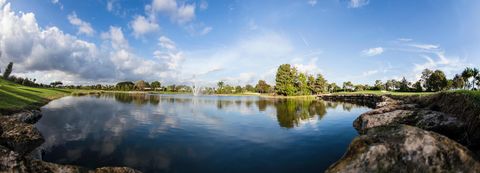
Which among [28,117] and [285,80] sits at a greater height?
[285,80]

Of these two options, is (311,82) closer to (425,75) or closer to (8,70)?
(425,75)

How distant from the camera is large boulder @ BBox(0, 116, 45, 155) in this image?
51.3 feet

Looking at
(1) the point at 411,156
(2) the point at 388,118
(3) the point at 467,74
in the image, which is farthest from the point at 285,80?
(1) the point at 411,156

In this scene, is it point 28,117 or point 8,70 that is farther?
point 8,70

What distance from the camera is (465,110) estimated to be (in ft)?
45.9

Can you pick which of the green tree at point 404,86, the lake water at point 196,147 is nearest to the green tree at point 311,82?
the green tree at point 404,86

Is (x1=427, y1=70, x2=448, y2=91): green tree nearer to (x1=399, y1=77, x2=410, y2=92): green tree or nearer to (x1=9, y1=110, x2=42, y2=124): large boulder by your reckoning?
(x1=399, y1=77, x2=410, y2=92): green tree

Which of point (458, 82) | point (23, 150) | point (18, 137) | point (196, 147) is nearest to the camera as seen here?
point (23, 150)

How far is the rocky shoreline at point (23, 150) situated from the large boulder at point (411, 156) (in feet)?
31.2

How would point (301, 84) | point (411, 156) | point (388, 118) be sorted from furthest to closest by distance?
point (301, 84) → point (388, 118) → point (411, 156)

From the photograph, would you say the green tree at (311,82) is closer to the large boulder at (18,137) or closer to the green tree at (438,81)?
the green tree at (438,81)

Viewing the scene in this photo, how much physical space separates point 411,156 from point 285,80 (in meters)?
124

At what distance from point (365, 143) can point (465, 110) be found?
29.2 feet

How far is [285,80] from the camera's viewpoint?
13162cm
